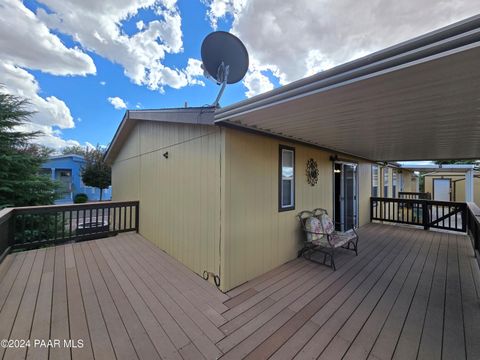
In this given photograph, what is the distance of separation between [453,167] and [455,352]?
417 inches

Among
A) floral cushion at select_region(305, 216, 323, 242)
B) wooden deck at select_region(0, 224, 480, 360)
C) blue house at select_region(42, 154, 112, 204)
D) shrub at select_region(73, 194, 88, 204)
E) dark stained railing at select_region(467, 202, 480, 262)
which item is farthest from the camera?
blue house at select_region(42, 154, 112, 204)

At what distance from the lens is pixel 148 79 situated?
10031 mm

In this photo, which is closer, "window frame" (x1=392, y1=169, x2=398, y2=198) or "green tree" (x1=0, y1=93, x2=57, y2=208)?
"green tree" (x1=0, y1=93, x2=57, y2=208)

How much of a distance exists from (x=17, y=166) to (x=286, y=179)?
809cm

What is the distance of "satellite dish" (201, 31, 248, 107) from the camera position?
293 centimetres

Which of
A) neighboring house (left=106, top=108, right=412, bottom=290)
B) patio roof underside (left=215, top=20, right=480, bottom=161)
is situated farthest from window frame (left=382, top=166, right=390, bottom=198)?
patio roof underside (left=215, top=20, right=480, bottom=161)

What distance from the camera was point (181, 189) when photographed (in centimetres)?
384

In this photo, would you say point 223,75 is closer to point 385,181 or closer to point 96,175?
point 385,181

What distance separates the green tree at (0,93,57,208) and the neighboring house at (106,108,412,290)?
12.2 feet

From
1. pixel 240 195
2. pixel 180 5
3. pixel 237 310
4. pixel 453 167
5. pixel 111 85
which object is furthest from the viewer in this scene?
pixel 111 85

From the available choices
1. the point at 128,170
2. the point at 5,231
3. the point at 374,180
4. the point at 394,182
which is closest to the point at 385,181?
the point at 374,180

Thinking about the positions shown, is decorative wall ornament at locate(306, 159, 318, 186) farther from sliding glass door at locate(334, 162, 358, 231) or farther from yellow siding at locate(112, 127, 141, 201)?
yellow siding at locate(112, 127, 141, 201)

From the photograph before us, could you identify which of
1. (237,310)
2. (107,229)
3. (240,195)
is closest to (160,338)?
(237,310)

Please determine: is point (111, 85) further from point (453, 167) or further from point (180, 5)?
point (453, 167)
